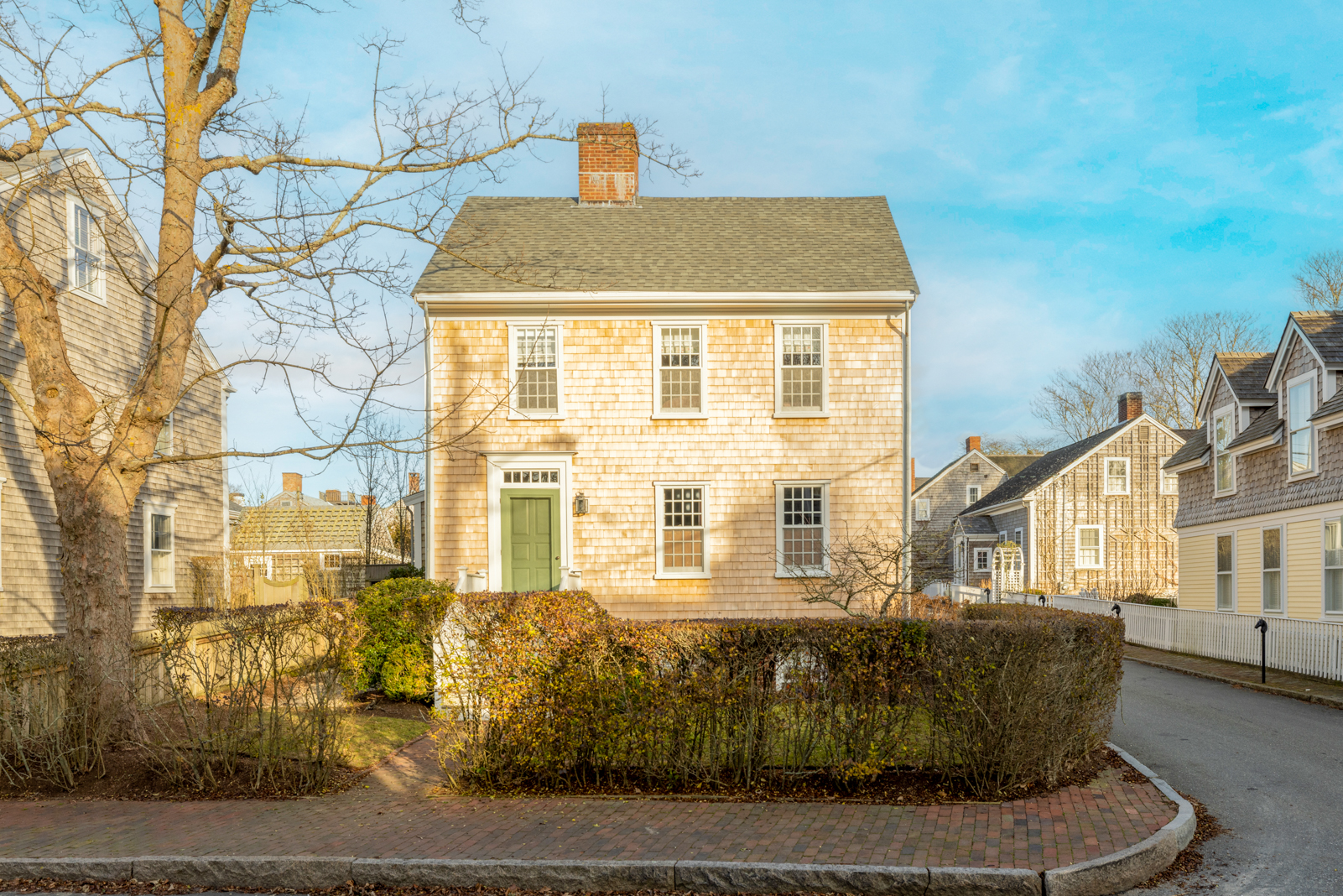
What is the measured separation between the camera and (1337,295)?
119ft

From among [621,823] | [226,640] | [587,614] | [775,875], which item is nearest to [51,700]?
[226,640]

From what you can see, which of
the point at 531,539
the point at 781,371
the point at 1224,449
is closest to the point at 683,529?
the point at 531,539

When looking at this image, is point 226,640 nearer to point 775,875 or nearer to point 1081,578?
point 775,875

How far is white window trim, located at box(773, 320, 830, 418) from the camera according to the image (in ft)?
60.0

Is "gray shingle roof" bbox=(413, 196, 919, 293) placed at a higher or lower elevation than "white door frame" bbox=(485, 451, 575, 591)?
higher

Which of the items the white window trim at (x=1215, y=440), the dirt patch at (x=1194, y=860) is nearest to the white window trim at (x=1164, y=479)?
the white window trim at (x=1215, y=440)

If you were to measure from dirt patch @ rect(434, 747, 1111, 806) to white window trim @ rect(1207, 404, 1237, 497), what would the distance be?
18407 millimetres

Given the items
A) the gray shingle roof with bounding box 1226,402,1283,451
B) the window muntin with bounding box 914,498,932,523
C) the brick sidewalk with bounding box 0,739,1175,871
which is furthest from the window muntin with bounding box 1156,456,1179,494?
the brick sidewalk with bounding box 0,739,1175,871

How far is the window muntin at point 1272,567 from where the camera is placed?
2106cm

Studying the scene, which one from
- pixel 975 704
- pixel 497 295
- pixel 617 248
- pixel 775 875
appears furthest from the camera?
pixel 617 248

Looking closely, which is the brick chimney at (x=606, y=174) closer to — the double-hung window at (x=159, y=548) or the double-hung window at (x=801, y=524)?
the double-hung window at (x=801, y=524)

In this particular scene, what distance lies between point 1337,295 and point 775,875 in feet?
131

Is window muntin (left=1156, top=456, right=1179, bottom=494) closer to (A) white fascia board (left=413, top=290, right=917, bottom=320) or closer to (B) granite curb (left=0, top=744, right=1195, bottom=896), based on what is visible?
(A) white fascia board (left=413, top=290, right=917, bottom=320)

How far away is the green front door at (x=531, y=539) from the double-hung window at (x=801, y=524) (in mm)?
4125
